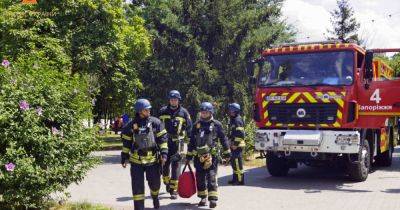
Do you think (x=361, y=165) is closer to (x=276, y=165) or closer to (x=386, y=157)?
(x=276, y=165)

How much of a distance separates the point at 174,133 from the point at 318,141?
3.24 metres

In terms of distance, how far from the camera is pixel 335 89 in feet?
36.3

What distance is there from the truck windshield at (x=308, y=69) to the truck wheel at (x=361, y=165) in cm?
166

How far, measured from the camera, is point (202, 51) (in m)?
17.3

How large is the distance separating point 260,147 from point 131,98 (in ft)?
46.7

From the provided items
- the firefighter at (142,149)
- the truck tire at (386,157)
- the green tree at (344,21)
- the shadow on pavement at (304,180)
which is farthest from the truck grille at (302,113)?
the green tree at (344,21)

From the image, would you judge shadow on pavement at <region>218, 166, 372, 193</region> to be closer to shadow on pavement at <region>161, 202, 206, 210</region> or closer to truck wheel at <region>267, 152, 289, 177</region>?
truck wheel at <region>267, 152, 289, 177</region>

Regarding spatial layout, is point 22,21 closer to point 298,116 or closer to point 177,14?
point 177,14

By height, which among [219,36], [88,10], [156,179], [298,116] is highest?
[88,10]

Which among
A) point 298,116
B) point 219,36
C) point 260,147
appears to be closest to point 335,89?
point 298,116

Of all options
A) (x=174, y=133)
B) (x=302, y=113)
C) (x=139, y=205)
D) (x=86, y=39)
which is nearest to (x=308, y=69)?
(x=302, y=113)

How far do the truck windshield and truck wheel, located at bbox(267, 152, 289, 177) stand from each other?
1.99 meters

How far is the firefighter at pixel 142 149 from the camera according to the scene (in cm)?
788

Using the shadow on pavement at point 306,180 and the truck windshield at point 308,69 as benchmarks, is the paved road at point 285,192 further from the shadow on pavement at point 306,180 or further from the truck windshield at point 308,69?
the truck windshield at point 308,69
